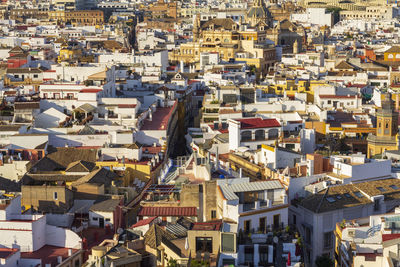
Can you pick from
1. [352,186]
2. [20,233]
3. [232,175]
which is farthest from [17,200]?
[352,186]

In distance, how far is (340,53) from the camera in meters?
70.4

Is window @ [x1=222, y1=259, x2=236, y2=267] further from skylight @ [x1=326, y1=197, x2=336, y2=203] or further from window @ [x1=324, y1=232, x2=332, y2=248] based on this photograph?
skylight @ [x1=326, y1=197, x2=336, y2=203]

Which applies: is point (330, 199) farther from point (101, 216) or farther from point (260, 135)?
point (260, 135)

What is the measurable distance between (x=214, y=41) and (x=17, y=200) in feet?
170

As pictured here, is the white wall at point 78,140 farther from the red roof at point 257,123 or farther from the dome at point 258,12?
the dome at point 258,12

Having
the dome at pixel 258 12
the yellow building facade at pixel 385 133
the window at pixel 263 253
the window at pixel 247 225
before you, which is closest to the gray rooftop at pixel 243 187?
the window at pixel 247 225

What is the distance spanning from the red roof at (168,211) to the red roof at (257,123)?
9455 millimetres

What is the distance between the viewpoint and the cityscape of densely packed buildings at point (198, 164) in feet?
73.5

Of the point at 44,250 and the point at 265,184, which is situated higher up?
the point at 265,184

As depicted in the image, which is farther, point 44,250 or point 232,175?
point 232,175

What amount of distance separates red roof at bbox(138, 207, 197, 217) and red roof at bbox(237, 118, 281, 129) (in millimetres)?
9455

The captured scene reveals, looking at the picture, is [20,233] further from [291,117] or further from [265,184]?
[291,117]

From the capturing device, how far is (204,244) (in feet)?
69.4

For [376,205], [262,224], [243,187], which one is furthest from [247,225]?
[376,205]
